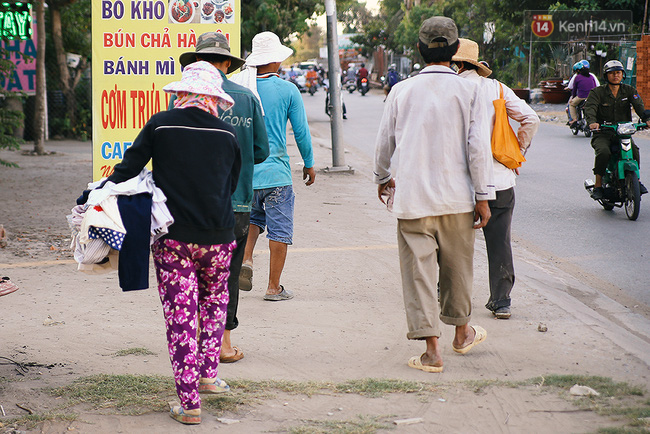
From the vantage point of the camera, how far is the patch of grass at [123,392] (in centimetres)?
388

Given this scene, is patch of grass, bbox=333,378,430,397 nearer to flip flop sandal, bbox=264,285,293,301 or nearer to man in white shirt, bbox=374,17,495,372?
man in white shirt, bbox=374,17,495,372

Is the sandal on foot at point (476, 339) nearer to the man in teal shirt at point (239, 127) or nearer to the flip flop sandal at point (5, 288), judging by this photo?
the man in teal shirt at point (239, 127)

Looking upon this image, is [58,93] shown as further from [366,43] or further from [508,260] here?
[366,43]

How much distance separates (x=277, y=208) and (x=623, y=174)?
17.7 feet

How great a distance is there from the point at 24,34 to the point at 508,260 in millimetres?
10285

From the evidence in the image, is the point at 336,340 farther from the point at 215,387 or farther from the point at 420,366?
the point at 215,387

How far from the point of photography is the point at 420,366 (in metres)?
4.50

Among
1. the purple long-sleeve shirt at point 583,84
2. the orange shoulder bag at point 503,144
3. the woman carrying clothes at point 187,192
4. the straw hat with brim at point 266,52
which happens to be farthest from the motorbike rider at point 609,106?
the purple long-sleeve shirt at point 583,84

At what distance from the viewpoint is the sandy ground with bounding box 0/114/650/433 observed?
3.80 metres

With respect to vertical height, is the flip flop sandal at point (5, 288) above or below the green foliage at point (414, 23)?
below

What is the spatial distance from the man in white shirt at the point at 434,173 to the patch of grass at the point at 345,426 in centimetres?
80

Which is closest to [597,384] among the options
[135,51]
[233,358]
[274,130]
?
[233,358]

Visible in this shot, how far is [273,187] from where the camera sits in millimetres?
5688

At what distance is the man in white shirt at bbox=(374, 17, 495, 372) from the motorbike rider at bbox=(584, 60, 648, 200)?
17.9 ft
